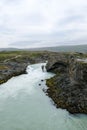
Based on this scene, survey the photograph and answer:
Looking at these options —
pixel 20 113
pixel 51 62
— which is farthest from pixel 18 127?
pixel 51 62

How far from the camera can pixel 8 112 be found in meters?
33.2

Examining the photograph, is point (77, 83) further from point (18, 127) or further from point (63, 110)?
point (18, 127)

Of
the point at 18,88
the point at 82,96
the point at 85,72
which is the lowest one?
the point at 18,88

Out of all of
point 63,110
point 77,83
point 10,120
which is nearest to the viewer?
point 10,120

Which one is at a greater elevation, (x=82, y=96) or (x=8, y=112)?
Answer: (x=82, y=96)

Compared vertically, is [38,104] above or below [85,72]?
below

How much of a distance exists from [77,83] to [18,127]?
13180 mm

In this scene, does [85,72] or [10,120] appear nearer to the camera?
[10,120]

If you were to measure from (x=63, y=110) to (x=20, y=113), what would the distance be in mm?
7094

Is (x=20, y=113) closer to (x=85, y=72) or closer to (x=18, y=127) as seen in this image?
(x=18, y=127)

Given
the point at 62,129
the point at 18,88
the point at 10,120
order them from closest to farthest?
1. the point at 62,129
2. the point at 10,120
3. the point at 18,88

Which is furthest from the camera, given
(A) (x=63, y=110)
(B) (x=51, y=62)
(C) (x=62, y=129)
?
(B) (x=51, y=62)

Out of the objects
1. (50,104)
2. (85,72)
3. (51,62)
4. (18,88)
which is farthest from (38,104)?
(51,62)

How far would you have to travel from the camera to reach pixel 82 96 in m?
32.3
